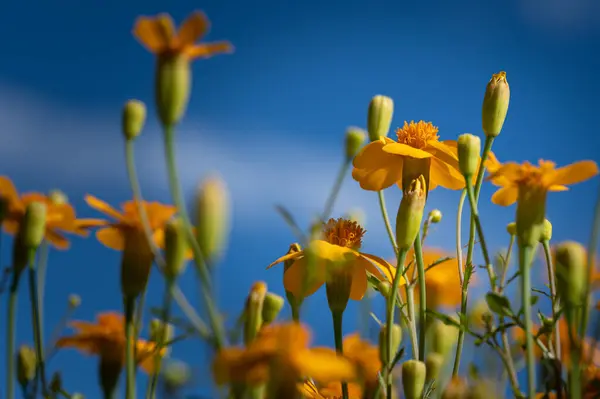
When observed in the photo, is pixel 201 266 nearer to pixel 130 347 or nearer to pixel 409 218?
pixel 130 347

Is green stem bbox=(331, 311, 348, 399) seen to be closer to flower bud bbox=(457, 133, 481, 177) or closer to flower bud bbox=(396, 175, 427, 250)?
flower bud bbox=(396, 175, 427, 250)

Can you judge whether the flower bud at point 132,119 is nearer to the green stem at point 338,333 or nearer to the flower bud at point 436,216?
the green stem at point 338,333

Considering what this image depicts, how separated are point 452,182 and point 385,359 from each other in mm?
551

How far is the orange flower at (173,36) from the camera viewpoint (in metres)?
0.69

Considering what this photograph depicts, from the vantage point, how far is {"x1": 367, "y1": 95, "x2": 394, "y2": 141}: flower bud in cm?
134

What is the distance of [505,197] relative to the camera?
121cm

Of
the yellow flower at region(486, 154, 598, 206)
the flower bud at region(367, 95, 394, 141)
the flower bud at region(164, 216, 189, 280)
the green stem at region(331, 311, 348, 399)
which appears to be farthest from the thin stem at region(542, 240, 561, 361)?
the flower bud at region(164, 216, 189, 280)

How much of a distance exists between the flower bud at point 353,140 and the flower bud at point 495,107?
0.32 m

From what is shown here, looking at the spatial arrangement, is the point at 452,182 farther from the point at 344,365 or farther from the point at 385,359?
the point at 344,365

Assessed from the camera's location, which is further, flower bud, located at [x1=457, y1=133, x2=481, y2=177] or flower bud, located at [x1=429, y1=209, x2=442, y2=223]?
flower bud, located at [x1=429, y1=209, x2=442, y2=223]

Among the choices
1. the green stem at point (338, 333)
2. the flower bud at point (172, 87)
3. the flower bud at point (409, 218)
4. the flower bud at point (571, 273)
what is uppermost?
the flower bud at point (172, 87)

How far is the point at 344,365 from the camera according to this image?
1.91 feet

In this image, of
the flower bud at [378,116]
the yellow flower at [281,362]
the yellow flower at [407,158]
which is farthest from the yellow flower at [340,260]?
the yellow flower at [281,362]

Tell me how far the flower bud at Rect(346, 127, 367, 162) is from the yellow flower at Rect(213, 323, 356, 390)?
81 cm
